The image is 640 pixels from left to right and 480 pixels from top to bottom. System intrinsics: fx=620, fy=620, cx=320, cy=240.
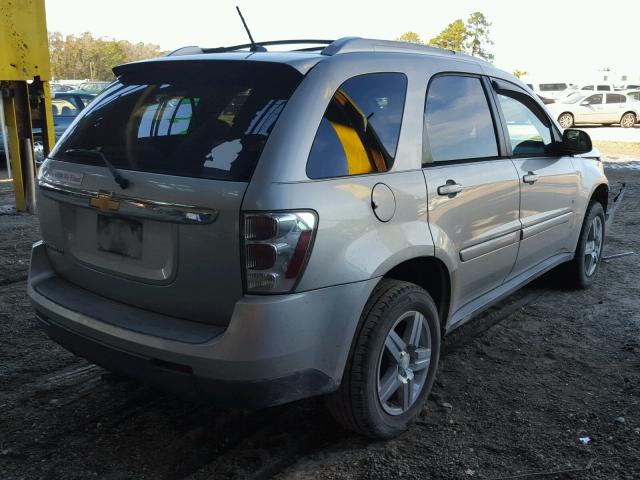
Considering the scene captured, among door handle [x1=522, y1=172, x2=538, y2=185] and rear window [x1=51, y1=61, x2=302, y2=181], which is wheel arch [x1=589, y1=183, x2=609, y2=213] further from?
rear window [x1=51, y1=61, x2=302, y2=181]

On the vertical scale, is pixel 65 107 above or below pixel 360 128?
below

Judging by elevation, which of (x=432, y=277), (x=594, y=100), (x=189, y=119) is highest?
(x=189, y=119)

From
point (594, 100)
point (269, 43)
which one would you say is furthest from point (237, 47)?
point (594, 100)

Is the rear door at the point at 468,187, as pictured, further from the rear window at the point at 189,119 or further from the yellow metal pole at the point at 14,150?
the yellow metal pole at the point at 14,150

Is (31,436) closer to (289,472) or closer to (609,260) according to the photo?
(289,472)

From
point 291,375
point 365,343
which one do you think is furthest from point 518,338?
point 291,375

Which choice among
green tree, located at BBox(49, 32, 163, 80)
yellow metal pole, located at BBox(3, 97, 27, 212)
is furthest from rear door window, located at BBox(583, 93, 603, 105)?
green tree, located at BBox(49, 32, 163, 80)

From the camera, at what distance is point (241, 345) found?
229 cm

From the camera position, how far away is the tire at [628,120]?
26484 millimetres

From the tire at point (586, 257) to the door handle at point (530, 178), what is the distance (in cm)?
130

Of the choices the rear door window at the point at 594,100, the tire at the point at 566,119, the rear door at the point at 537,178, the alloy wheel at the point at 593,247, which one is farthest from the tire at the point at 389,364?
the rear door window at the point at 594,100

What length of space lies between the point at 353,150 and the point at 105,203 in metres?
1.07

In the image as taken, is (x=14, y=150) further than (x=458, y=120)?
Yes

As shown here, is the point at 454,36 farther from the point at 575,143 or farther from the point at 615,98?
the point at 575,143
